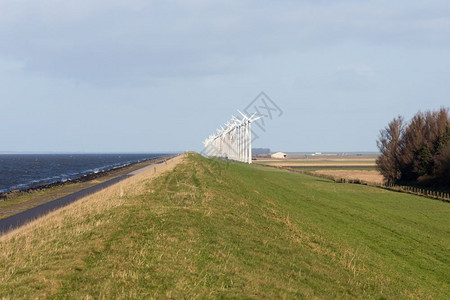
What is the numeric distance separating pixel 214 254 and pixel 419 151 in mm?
68610

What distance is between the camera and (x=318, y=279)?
13.8 m

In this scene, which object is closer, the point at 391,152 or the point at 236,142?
the point at 391,152

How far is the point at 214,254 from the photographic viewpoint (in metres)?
14.4

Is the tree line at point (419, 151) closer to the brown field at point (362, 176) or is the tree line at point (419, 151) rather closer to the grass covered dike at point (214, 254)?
the brown field at point (362, 176)

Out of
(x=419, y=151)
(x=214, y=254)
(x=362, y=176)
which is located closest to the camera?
(x=214, y=254)

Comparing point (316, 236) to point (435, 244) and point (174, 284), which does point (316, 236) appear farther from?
point (174, 284)

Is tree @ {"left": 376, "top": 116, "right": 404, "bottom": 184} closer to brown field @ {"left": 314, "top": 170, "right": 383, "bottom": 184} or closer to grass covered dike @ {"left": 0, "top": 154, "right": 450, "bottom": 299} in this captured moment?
brown field @ {"left": 314, "top": 170, "right": 383, "bottom": 184}

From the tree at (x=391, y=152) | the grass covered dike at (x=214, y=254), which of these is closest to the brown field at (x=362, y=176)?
the tree at (x=391, y=152)

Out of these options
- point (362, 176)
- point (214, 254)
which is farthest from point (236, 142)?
point (214, 254)

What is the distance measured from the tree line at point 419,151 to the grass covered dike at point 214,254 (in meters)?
38.3

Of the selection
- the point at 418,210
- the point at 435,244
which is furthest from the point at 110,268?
the point at 418,210

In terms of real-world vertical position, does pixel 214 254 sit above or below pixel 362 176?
above

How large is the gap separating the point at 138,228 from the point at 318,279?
8050 millimetres

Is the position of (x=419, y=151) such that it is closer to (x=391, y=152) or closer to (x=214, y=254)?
(x=391, y=152)
